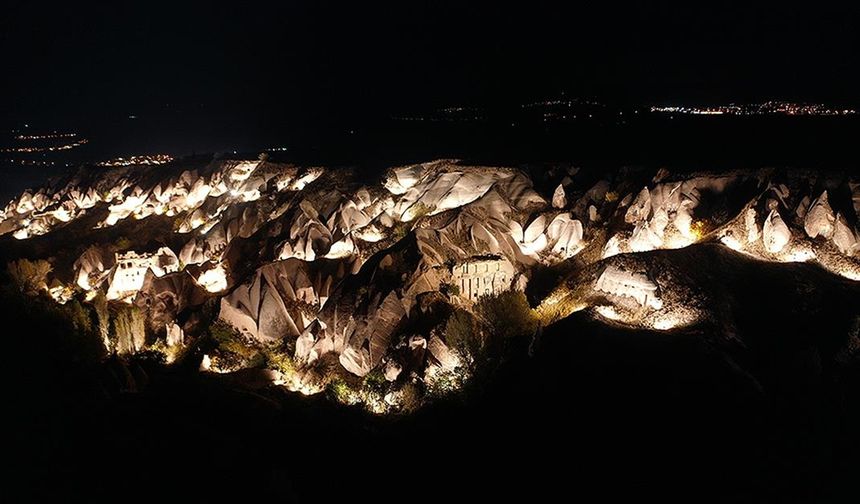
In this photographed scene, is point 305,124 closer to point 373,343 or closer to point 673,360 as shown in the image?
point 373,343

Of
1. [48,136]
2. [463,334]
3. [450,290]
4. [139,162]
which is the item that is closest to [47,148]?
[48,136]

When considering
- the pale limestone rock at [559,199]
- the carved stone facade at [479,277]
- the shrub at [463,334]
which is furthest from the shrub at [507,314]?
the pale limestone rock at [559,199]

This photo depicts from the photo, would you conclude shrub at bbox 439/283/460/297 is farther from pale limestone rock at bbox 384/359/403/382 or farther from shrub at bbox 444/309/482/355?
pale limestone rock at bbox 384/359/403/382

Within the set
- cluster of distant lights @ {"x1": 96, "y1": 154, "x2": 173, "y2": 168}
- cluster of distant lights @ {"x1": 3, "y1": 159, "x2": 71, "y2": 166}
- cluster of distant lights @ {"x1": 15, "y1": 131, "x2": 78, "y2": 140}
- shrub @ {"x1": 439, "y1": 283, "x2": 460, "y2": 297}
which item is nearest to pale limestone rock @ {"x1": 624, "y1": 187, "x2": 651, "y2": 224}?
shrub @ {"x1": 439, "y1": 283, "x2": 460, "y2": 297}

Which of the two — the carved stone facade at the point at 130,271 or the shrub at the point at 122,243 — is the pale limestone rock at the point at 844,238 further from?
the shrub at the point at 122,243

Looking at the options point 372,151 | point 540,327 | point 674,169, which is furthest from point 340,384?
point 372,151

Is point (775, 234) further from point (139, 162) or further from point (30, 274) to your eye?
point (139, 162)
